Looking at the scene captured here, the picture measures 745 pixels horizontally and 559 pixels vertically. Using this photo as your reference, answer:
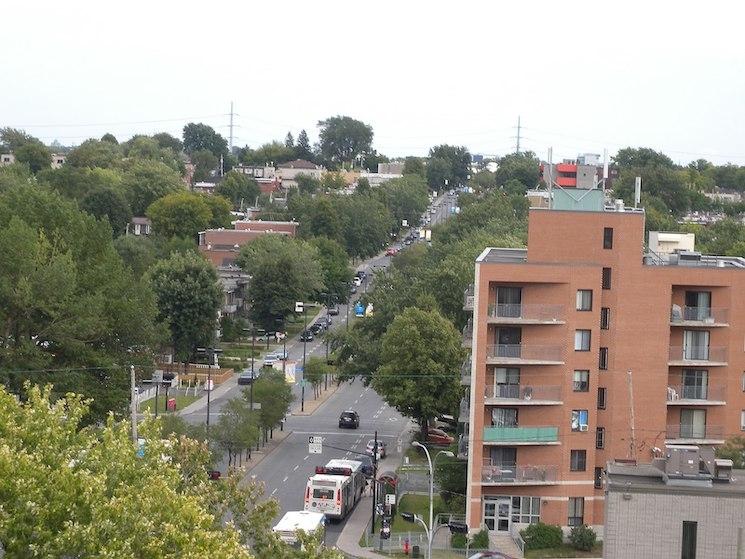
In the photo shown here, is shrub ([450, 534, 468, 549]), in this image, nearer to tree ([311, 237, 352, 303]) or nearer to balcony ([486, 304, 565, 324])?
balcony ([486, 304, 565, 324])

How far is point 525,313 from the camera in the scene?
60.3m

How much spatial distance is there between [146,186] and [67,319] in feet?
387

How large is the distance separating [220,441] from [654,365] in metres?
20.0

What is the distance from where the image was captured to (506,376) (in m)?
61.1

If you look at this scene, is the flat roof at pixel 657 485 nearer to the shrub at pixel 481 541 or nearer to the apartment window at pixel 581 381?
the shrub at pixel 481 541

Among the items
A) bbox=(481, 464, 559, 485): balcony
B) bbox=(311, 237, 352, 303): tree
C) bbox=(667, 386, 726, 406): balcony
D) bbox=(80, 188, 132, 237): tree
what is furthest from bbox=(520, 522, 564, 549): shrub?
bbox=(80, 188, 132, 237): tree

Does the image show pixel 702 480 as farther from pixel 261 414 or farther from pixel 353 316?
pixel 353 316

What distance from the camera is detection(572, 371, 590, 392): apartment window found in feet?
200

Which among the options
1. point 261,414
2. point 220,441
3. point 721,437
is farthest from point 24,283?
point 721,437

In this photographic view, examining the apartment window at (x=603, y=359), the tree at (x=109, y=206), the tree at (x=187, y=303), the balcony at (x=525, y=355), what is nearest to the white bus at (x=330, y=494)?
the balcony at (x=525, y=355)

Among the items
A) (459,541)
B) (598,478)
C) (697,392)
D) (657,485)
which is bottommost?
(459,541)

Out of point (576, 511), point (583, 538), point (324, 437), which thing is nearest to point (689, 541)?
point (583, 538)

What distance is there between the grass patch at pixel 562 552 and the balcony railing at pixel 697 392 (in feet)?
20.9

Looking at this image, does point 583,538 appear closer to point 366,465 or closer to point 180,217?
point 366,465
